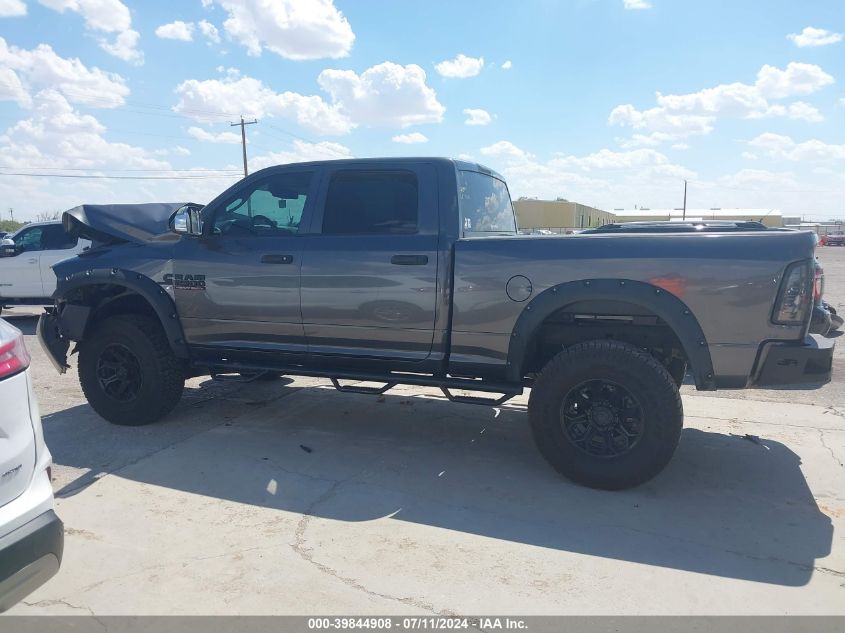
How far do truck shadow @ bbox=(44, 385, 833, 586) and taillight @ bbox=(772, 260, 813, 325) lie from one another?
1.16 metres

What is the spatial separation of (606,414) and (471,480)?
0.99 m

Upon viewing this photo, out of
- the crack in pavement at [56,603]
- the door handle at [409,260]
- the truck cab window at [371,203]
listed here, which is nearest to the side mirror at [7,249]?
the truck cab window at [371,203]

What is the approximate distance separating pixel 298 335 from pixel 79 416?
7.81 feet

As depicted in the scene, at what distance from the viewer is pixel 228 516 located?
365cm

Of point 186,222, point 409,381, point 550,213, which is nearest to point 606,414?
point 409,381

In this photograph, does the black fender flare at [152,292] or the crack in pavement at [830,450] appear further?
the black fender flare at [152,292]

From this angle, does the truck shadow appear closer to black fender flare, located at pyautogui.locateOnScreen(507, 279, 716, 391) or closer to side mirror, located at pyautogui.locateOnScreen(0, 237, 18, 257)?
black fender flare, located at pyautogui.locateOnScreen(507, 279, 716, 391)

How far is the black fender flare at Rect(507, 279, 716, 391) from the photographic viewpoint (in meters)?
3.75

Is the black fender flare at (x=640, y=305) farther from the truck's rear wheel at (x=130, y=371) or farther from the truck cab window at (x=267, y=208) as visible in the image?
the truck's rear wheel at (x=130, y=371)

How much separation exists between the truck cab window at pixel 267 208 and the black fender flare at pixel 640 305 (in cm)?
199

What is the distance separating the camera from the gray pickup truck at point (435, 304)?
12.2 feet

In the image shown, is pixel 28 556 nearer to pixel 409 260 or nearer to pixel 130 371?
pixel 409 260

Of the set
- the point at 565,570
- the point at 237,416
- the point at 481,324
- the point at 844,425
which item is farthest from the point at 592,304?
the point at 237,416

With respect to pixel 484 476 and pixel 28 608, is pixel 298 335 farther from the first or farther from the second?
pixel 28 608
